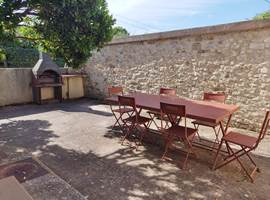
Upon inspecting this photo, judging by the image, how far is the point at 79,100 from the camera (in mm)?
8352

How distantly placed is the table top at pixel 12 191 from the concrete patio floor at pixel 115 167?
126 cm

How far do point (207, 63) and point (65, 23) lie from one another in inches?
139

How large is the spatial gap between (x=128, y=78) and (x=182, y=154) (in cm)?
412

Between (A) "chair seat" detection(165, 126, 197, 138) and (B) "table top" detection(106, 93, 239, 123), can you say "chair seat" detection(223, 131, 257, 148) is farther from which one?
(A) "chair seat" detection(165, 126, 197, 138)

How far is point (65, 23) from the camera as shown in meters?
3.19

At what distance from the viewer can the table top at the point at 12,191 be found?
3.37ft

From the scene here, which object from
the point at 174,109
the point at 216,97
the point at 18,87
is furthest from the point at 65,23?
the point at 18,87

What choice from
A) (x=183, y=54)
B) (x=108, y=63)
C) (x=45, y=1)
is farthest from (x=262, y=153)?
(x=108, y=63)

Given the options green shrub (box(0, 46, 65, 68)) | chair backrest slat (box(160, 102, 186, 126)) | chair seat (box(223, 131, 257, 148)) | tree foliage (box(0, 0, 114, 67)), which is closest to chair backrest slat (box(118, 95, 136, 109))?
chair backrest slat (box(160, 102, 186, 126))

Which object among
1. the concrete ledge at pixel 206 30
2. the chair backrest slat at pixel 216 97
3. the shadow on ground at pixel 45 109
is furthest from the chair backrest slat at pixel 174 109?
the shadow on ground at pixel 45 109

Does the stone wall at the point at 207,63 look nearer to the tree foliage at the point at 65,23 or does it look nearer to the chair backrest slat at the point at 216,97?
the chair backrest slat at the point at 216,97

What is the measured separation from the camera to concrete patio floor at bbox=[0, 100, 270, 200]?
95.5 inches

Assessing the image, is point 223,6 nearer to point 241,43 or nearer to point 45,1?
point 241,43

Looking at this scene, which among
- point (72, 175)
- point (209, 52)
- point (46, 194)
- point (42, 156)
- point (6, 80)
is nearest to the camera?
point (46, 194)
